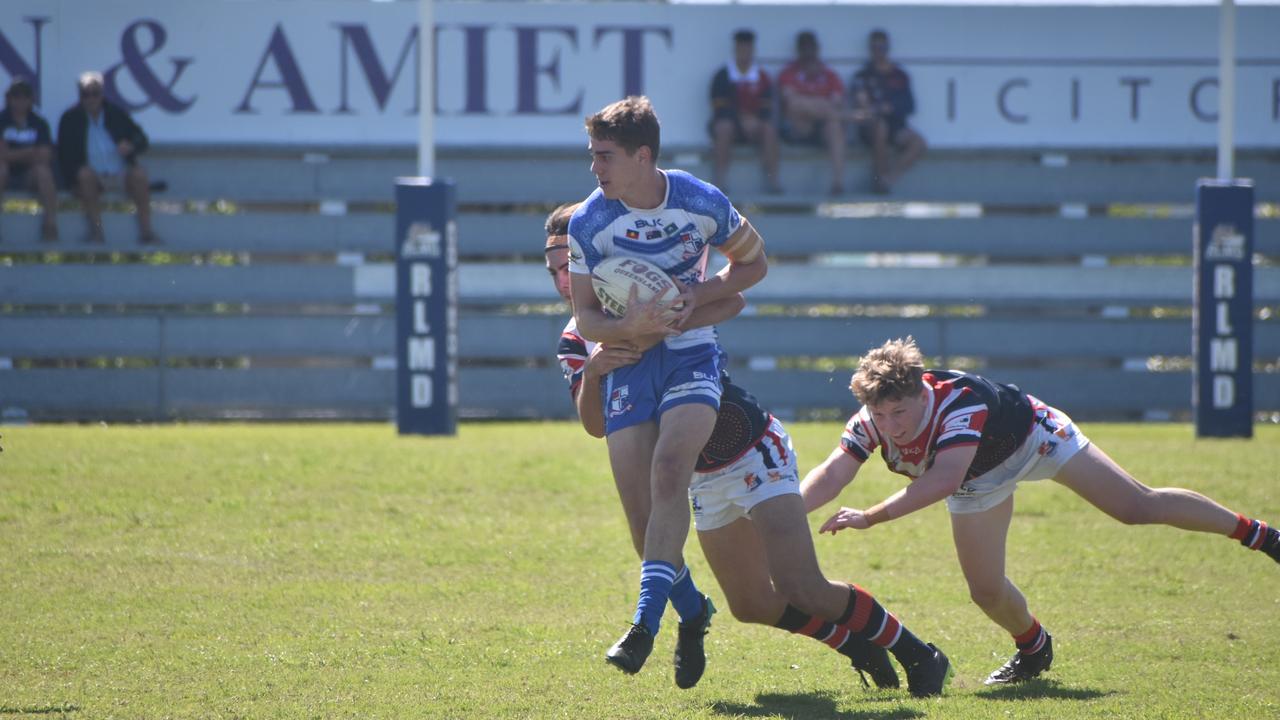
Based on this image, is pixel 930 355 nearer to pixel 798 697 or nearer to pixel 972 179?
pixel 972 179

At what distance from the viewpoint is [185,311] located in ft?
66.4

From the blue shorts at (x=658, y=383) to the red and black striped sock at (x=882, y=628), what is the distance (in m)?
1.03

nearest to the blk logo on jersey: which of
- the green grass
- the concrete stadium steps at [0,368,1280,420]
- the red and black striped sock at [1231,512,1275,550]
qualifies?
the green grass

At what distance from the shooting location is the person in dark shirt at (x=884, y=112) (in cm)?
2059

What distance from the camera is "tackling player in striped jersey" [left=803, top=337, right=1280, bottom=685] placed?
611 cm

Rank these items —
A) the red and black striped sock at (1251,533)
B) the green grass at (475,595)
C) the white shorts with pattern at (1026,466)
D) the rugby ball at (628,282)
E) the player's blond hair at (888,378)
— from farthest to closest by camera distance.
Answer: the red and black striped sock at (1251,533), the white shorts with pattern at (1026,466), the rugby ball at (628,282), the green grass at (475,595), the player's blond hair at (888,378)

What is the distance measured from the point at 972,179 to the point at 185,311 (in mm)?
10963

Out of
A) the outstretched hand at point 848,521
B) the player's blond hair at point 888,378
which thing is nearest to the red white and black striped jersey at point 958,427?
the player's blond hair at point 888,378

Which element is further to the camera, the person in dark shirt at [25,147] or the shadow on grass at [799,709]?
the person in dark shirt at [25,147]

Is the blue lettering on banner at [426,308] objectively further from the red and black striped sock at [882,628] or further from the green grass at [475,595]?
the red and black striped sock at [882,628]

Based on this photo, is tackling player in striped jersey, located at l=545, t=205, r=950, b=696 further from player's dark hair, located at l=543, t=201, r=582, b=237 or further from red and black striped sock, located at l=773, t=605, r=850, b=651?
player's dark hair, located at l=543, t=201, r=582, b=237

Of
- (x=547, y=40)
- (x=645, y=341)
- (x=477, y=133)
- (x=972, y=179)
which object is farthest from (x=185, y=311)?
(x=645, y=341)

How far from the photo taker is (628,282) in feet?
20.5

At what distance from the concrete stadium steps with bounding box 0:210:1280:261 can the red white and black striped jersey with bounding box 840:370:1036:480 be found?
14.4 meters
